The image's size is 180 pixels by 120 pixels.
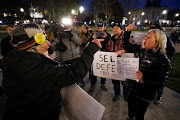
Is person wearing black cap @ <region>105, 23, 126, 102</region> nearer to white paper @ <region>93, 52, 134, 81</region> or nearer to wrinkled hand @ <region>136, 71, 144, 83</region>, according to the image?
white paper @ <region>93, 52, 134, 81</region>

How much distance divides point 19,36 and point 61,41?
6.91 ft

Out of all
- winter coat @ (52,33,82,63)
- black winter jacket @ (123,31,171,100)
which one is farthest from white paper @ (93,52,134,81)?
winter coat @ (52,33,82,63)

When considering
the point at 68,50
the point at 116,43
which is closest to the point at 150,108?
the point at 116,43

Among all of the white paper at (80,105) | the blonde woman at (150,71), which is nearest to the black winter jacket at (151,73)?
the blonde woman at (150,71)

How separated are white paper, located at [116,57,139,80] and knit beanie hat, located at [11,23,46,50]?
67.3 inches

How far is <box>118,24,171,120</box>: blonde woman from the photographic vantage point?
5.90 ft

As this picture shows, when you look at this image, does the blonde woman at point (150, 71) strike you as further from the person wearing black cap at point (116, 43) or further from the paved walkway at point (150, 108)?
the person wearing black cap at point (116, 43)

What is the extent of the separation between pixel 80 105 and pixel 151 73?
1326 millimetres

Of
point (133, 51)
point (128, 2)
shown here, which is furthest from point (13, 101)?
point (128, 2)

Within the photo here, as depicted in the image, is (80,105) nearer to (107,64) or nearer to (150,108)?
(107,64)

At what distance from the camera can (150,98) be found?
1.95 meters

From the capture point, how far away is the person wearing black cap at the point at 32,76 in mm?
1019

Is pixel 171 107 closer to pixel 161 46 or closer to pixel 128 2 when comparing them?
pixel 161 46

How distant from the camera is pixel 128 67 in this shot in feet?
7.47
